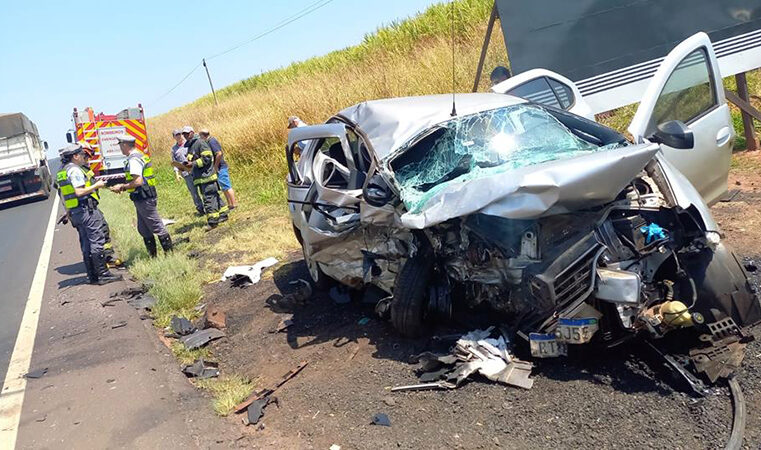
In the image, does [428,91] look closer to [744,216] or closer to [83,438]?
[744,216]

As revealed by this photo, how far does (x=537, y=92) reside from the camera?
5.79 meters

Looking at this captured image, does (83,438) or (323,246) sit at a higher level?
(323,246)

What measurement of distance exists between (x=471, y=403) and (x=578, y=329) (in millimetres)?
715

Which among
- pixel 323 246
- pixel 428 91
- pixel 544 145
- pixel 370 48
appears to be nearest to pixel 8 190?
pixel 370 48

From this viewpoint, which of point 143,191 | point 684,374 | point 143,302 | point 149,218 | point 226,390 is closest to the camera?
point 684,374

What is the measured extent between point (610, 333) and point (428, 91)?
9495 mm

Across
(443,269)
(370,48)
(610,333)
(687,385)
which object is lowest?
(687,385)

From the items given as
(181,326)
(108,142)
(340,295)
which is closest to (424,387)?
(340,295)

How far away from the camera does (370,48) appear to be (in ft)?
58.4

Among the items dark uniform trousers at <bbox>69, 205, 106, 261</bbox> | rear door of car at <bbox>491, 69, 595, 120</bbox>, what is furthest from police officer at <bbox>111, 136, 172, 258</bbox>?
rear door of car at <bbox>491, 69, 595, 120</bbox>

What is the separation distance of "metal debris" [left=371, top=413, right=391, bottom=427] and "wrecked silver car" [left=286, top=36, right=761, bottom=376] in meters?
0.81

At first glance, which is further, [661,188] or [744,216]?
[744,216]

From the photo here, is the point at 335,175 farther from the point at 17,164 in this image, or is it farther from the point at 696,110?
the point at 17,164

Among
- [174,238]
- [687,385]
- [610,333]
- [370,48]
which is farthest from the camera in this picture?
[370,48]
